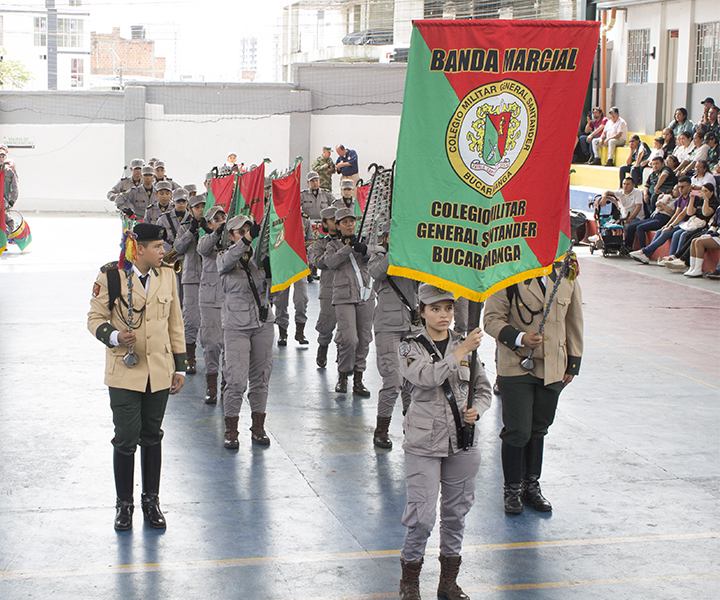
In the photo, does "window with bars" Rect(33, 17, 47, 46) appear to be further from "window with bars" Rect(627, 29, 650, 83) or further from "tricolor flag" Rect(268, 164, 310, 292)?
"tricolor flag" Rect(268, 164, 310, 292)

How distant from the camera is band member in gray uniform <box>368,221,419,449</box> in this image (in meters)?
8.06

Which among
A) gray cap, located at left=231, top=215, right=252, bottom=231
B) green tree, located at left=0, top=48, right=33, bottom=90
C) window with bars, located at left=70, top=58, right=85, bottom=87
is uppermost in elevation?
window with bars, located at left=70, top=58, right=85, bottom=87

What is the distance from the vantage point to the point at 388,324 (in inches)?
321

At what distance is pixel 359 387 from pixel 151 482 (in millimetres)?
3854

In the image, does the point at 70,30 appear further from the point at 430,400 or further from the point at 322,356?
the point at 430,400

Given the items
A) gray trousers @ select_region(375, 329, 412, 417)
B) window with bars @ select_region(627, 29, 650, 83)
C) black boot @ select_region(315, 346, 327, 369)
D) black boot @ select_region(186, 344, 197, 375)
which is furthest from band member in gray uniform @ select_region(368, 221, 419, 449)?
window with bars @ select_region(627, 29, 650, 83)

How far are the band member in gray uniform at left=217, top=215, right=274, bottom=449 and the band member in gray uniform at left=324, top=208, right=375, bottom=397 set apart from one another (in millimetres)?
1545

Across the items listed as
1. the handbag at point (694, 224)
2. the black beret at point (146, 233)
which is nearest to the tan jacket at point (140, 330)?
the black beret at point (146, 233)

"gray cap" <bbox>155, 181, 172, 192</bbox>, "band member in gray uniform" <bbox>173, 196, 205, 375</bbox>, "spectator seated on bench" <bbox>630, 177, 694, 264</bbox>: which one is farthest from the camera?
"spectator seated on bench" <bbox>630, 177, 694, 264</bbox>

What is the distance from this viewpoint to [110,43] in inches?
3334

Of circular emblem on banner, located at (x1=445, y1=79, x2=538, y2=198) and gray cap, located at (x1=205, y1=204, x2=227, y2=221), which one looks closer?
circular emblem on banner, located at (x1=445, y1=79, x2=538, y2=198)

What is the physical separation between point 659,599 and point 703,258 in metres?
14.2

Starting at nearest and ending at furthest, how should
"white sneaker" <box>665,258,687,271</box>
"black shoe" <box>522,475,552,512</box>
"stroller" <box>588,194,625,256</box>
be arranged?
"black shoe" <box>522,475,552,512</box>
"white sneaker" <box>665,258,687,271</box>
"stroller" <box>588,194,625,256</box>

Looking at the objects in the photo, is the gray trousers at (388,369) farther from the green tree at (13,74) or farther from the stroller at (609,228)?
the green tree at (13,74)
